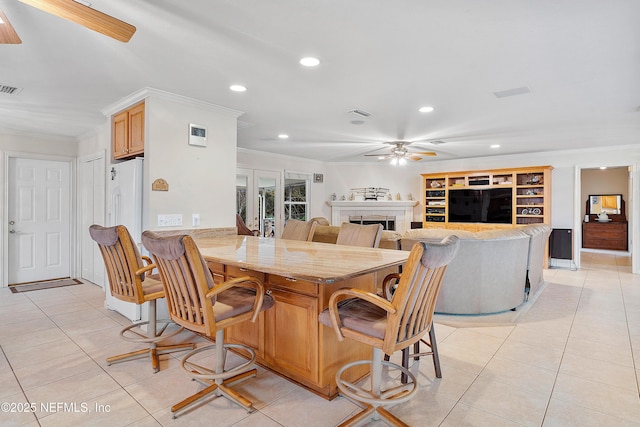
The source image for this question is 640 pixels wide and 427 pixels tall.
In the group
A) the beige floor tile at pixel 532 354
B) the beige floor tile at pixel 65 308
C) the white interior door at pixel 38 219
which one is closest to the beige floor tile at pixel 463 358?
the beige floor tile at pixel 532 354

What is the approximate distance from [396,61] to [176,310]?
239cm

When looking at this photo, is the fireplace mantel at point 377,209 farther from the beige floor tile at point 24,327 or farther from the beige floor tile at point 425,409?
the beige floor tile at point 425,409

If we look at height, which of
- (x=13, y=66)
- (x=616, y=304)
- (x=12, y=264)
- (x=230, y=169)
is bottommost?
(x=616, y=304)

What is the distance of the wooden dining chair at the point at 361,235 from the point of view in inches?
127

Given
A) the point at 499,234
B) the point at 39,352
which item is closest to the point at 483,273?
the point at 499,234

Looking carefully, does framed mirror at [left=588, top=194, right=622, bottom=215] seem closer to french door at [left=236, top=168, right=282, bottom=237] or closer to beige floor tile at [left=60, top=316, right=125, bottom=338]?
french door at [left=236, top=168, right=282, bottom=237]

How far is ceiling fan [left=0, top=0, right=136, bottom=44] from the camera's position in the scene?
5.17 ft

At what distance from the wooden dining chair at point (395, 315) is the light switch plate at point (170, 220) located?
225 centimetres

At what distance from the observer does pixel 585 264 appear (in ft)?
24.2

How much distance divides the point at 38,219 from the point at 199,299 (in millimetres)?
5069

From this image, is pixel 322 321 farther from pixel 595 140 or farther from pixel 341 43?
pixel 595 140

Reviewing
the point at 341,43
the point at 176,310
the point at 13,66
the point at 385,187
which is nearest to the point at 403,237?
the point at 341,43

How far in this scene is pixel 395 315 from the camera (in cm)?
163

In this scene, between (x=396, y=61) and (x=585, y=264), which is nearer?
(x=396, y=61)
